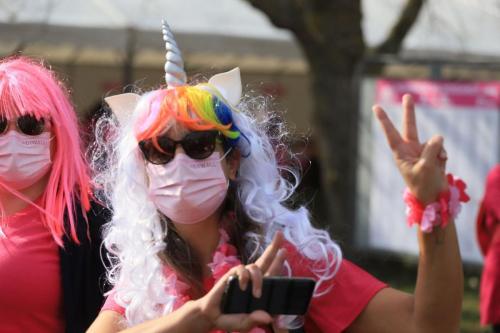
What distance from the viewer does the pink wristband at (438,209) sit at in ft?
6.45

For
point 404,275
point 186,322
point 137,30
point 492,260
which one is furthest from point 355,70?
point 186,322

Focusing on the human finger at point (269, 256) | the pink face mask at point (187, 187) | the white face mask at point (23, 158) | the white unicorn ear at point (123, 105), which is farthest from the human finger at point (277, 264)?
the white face mask at point (23, 158)

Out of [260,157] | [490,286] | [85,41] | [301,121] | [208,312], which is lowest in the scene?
[301,121]

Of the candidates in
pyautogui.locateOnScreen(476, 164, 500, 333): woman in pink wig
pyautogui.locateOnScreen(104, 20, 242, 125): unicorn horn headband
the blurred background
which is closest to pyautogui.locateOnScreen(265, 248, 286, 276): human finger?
pyautogui.locateOnScreen(104, 20, 242, 125): unicorn horn headband

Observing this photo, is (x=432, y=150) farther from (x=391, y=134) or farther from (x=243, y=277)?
(x=243, y=277)

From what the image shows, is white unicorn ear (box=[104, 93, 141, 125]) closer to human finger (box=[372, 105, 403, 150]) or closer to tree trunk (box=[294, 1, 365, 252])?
human finger (box=[372, 105, 403, 150])

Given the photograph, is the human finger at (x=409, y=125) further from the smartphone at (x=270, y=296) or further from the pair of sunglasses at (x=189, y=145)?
the pair of sunglasses at (x=189, y=145)

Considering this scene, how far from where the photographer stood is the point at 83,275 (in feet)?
9.53

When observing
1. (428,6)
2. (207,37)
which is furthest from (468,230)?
(207,37)

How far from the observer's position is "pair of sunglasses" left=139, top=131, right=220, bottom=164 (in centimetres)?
230

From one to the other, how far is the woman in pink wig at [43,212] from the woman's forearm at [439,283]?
1.14 meters

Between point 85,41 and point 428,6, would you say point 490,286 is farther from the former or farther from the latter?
point 85,41

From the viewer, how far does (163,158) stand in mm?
2320

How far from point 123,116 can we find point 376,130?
691 cm
